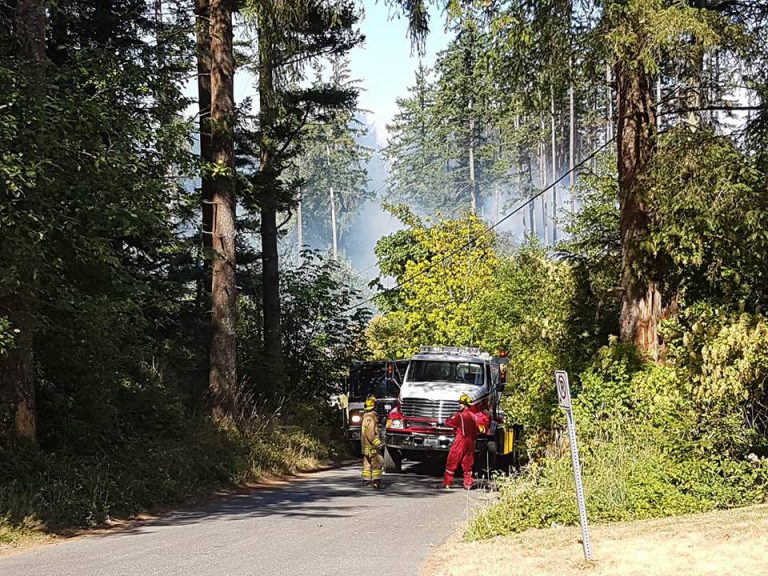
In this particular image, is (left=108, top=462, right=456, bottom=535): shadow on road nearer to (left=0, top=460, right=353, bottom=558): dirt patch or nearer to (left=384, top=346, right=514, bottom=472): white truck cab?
(left=0, top=460, right=353, bottom=558): dirt patch

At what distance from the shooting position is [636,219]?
656 inches

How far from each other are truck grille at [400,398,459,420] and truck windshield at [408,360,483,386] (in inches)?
43.1

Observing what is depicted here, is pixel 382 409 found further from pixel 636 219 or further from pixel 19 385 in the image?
pixel 19 385

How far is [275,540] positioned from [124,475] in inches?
188

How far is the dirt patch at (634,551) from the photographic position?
855cm

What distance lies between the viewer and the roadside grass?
42.7 feet

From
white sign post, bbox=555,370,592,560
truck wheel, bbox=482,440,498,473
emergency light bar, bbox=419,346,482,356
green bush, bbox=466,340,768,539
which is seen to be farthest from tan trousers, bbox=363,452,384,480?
white sign post, bbox=555,370,592,560

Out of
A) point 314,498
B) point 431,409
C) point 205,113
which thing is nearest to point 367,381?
point 431,409

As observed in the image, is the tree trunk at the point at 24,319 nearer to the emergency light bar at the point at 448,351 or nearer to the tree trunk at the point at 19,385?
the tree trunk at the point at 19,385

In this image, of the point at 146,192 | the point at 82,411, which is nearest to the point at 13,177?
the point at 146,192

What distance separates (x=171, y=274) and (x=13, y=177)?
1578cm

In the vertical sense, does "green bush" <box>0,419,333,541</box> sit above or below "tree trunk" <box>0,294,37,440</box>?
below

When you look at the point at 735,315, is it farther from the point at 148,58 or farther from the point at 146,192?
the point at 148,58

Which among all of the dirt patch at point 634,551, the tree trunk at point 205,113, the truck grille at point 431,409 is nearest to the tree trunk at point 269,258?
the tree trunk at point 205,113
